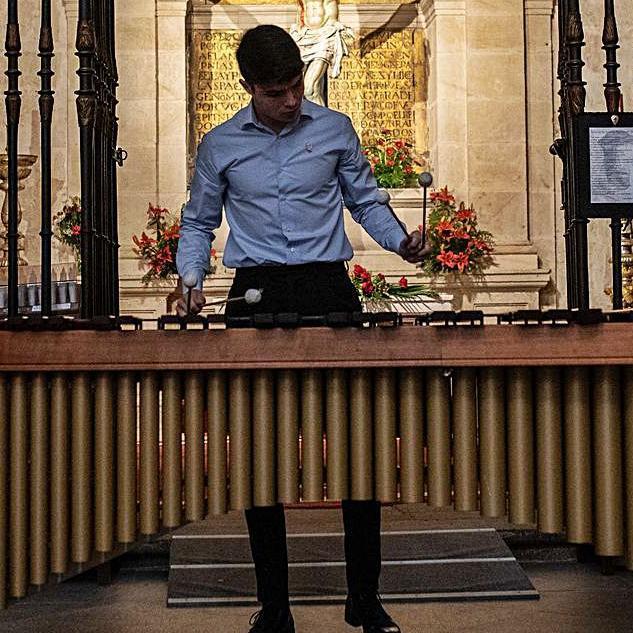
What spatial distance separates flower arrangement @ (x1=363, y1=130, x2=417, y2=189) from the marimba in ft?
18.9

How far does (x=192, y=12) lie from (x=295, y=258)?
244 inches

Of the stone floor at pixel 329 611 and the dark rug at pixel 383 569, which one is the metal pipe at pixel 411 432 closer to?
the stone floor at pixel 329 611

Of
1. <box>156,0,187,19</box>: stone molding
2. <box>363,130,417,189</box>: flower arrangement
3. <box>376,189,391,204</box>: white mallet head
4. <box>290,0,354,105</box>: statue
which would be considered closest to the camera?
<box>376,189,391,204</box>: white mallet head

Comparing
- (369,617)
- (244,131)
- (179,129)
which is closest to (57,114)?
(179,129)

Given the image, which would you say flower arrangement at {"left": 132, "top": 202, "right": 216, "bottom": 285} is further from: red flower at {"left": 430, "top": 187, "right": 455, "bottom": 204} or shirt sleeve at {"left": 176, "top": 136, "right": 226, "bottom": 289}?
shirt sleeve at {"left": 176, "top": 136, "right": 226, "bottom": 289}

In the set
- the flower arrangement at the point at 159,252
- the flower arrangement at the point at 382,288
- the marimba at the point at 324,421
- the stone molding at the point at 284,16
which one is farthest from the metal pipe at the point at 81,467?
the stone molding at the point at 284,16

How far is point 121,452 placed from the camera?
312 centimetres

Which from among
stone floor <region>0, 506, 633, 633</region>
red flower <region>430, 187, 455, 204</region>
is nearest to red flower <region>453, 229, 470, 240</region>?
red flower <region>430, 187, 455, 204</region>

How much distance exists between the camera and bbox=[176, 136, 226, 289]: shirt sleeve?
364 cm

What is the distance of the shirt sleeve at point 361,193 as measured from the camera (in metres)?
3.64

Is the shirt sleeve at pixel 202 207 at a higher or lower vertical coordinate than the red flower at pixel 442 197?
lower

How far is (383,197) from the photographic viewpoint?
354 centimetres

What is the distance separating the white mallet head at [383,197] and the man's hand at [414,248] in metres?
0.12

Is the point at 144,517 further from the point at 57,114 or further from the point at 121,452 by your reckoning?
the point at 57,114
